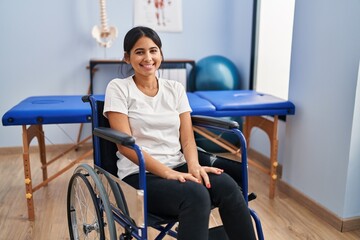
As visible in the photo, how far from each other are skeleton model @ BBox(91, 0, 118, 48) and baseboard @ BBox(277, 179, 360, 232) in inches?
75.1

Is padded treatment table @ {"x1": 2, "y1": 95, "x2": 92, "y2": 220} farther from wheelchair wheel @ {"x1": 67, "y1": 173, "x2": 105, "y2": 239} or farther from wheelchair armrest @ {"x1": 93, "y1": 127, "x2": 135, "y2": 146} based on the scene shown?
wheelchair armrest @ {"x1": 93, "y1": 127, "x2": 135, "y2": 146}

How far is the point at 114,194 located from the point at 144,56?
0.55 m

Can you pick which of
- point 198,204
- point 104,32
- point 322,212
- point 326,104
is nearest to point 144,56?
point 198,204

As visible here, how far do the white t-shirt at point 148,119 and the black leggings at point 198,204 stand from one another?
122 mm

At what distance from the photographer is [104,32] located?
10.3 ft

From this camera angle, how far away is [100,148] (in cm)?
147

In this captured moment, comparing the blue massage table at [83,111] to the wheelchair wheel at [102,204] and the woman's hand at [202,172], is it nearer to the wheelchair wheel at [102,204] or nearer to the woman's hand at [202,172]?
the wheelchair wheel at [102,204]

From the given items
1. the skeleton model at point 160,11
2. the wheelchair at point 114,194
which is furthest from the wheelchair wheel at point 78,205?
the skeleton model at point 160,11

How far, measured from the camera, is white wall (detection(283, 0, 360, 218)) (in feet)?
5.95

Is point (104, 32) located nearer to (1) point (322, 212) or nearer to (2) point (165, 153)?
(2) point (165, 153)

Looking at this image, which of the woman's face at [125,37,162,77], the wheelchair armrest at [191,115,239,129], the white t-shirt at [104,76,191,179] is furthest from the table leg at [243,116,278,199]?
the woman's face at [125,37,162,77]

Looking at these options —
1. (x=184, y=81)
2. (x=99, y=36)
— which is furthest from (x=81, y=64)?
(x=184, y=81)

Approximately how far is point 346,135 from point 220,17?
2076mm

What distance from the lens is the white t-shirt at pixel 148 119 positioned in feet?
4.53
